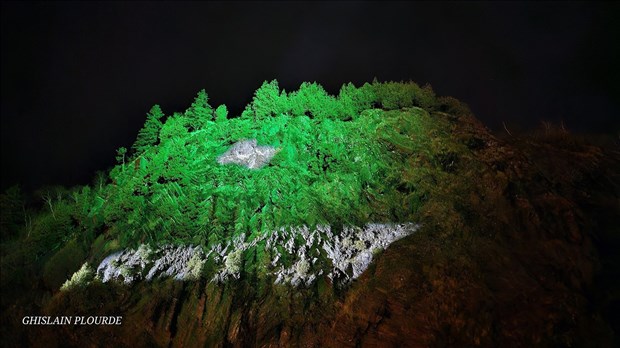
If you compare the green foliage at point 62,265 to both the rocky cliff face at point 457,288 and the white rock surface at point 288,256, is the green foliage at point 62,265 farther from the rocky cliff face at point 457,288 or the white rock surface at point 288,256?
the white rock surface at point 288,256

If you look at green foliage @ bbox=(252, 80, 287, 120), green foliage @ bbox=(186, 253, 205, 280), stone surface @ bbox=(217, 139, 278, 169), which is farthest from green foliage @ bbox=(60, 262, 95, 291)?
green foliage @ bbox=(252, 80, 287, 120)

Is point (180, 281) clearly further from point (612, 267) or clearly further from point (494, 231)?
point (612, 267)

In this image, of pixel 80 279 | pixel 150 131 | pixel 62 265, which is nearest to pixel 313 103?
pixel 150 131

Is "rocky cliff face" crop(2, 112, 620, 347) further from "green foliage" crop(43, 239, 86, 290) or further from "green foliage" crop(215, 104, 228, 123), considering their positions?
"green foliage" crop(215, 104, 228, 123)

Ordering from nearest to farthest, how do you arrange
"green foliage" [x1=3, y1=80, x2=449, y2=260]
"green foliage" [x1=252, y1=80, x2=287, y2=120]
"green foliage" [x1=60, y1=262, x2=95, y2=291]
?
"green foliage" [x1=60, y1=262, x2=95, y2=291]
"green foliage" [x1=3, y1=80, x2=449, y2=260]
"green foliage" [x1=252, y1=80, x2=287, y2=120]

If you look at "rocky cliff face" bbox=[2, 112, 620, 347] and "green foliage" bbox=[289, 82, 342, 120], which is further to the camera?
"green foliage" bbox=[289, 82, 342, 120]

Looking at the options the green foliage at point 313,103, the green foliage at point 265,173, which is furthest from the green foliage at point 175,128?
the green foliage at point 313,103
